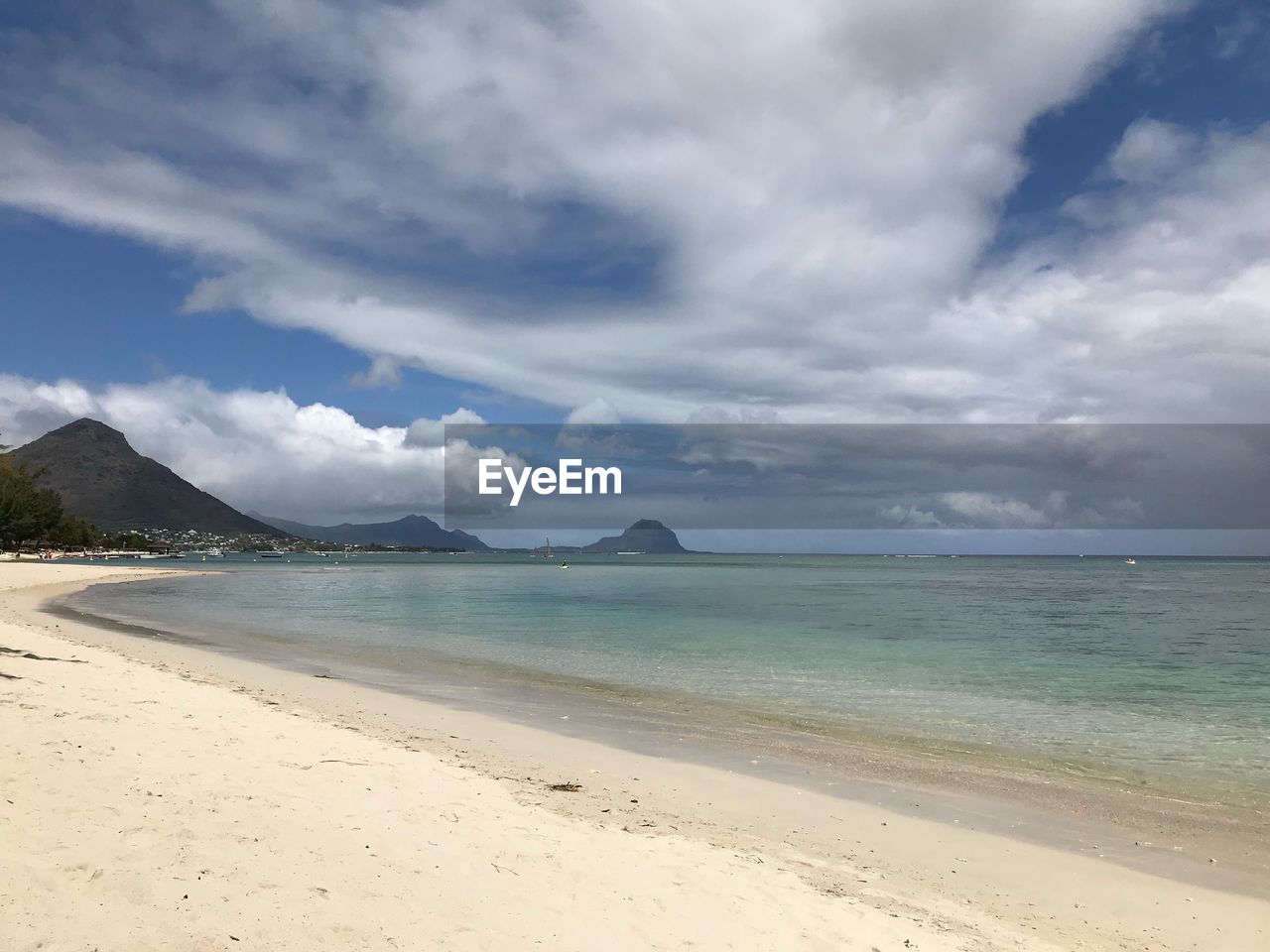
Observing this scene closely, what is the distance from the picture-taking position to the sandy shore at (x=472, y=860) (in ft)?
17.8

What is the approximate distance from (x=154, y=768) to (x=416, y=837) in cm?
338

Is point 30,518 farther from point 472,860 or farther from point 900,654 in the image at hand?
point 472,860

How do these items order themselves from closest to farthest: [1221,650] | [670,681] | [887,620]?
[670,681] < [1221,650] < [887,620]

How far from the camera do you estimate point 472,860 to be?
22.1 ft

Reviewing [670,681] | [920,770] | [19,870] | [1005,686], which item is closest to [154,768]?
[19,870]

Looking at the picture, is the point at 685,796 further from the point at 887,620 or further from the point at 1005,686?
the point at 887,620

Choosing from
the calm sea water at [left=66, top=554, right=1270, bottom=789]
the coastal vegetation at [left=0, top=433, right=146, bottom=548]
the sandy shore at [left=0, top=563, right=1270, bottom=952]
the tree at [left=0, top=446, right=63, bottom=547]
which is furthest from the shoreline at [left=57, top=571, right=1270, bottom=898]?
the tree at [left=0, top=446, right=63, bottom=547]

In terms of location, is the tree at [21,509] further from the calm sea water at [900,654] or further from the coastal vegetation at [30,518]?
the calm sea water at [900,654]

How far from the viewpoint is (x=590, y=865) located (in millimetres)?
6922

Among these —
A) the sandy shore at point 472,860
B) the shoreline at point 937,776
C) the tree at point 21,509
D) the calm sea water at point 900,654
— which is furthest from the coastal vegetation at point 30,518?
the sandy shore at point 472,860

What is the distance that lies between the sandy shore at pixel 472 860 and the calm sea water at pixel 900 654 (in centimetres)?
659

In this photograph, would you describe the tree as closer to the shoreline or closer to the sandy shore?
the shoreline

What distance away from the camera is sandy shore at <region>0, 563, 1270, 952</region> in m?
5.42

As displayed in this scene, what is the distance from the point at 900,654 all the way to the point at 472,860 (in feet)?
78.0
